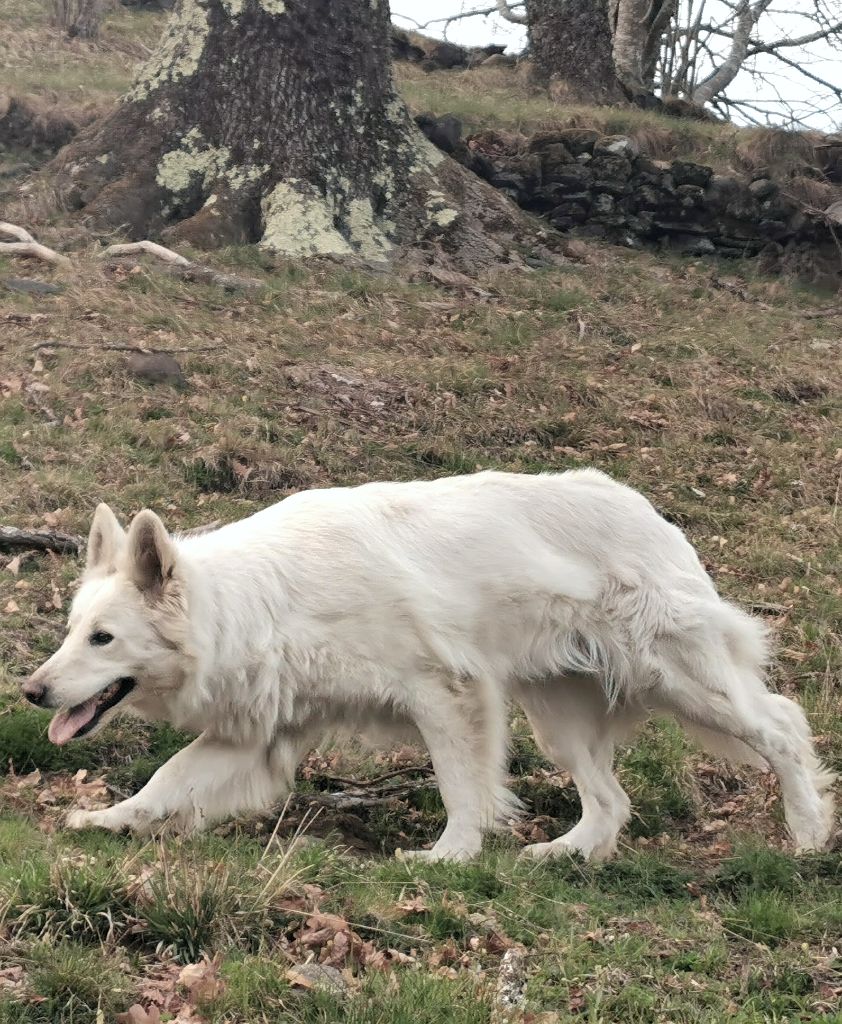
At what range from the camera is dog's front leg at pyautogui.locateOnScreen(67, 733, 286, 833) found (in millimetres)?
5109

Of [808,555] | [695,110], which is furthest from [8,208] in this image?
[695,110]

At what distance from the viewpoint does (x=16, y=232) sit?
13836 millimetres

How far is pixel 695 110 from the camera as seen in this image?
2341 cm

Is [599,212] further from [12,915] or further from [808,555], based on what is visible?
[12,915]

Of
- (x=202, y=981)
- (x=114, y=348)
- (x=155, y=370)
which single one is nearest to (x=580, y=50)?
(x=114, y=348)

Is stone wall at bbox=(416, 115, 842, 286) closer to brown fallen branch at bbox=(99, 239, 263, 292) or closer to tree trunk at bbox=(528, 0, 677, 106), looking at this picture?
tree trunk at bbox=(528, 0, 677, 106)

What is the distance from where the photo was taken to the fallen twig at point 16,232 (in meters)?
13.8

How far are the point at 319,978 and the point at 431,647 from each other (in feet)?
7.04

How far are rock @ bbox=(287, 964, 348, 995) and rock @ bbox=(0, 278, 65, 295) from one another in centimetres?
1034

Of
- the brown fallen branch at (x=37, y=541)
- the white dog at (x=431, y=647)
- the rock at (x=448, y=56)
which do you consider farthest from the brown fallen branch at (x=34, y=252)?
the rock at (x=448, y=56)

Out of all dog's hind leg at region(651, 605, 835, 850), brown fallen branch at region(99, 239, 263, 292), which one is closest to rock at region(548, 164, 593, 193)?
brown fallen branch at region(99, 239, 263, 292)

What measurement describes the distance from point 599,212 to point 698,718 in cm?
1344

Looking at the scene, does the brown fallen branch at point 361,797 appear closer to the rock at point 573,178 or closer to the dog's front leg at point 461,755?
the dog's front leg at point 461,755

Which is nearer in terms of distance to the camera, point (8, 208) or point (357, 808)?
point (357, 808)
